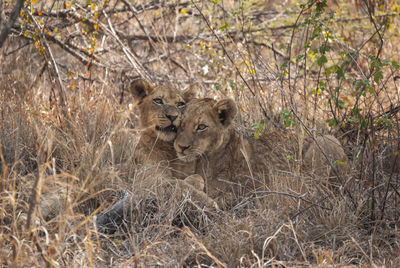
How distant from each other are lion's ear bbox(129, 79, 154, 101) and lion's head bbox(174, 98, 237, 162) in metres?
0.43

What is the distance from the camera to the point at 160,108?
184 inches

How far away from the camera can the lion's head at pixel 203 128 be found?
183 inches

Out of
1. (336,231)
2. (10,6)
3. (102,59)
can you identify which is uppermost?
(10,6)

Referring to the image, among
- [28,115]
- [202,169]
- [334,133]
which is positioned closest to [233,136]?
[202,169]

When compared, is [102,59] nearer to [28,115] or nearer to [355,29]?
[28,115]

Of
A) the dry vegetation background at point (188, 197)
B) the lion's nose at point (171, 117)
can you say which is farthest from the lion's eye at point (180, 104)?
the dry vegetation background at point (188, 197)

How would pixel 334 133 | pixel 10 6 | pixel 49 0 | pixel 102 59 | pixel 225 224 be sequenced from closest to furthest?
pixel 225 224 → pixel 334 133 → pixel 10 6 → pixel 102 59 → pixel 49 0

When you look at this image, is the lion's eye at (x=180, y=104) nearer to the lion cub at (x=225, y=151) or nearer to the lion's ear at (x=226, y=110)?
the lion cub at (x=225, y=151)

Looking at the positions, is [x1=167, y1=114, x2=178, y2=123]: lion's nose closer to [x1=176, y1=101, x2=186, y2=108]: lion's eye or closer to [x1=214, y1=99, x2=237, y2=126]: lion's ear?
[x1=176, y1=101, x2=186, y2=108]: lion's eye

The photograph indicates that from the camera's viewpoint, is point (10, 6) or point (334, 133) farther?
point (10, 6)

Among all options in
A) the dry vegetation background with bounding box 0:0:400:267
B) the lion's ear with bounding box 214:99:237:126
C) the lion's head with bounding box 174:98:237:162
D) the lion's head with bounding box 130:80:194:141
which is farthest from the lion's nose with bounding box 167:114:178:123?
the dry vegetation background with bounding box 0:0:400:267

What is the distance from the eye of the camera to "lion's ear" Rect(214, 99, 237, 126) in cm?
475

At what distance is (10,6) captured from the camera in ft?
22.6

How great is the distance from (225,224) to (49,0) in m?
6.15
